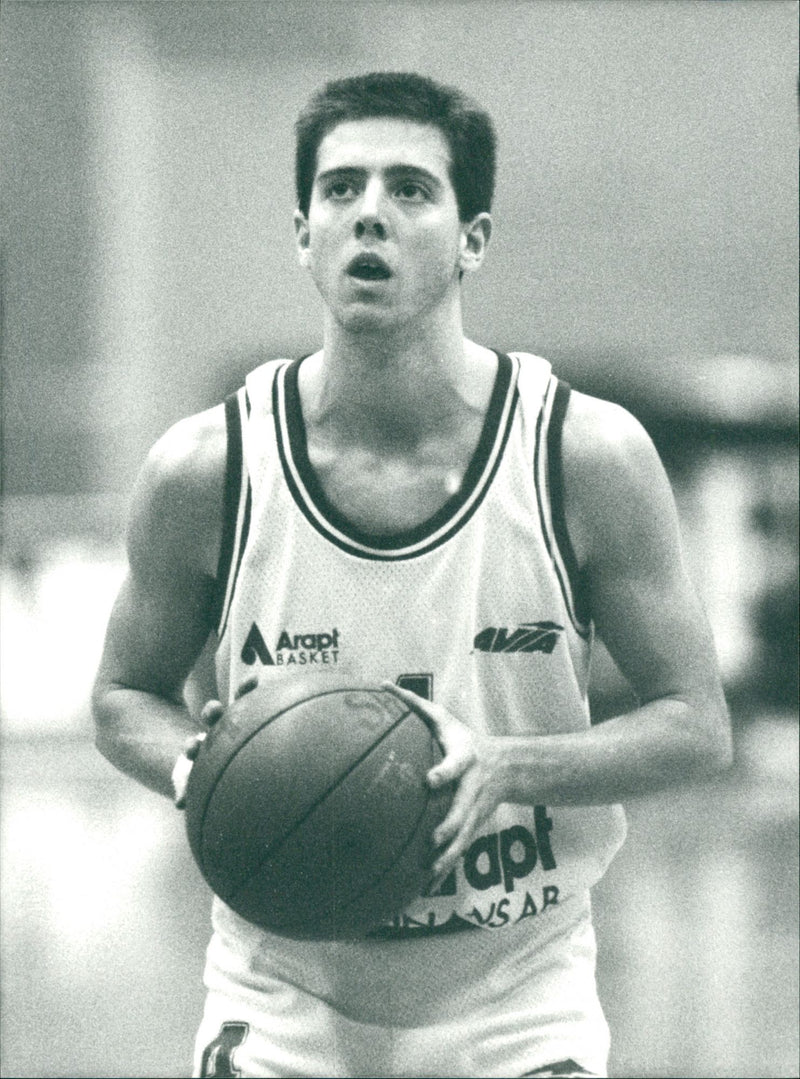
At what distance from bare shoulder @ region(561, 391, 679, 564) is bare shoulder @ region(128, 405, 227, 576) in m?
0.52

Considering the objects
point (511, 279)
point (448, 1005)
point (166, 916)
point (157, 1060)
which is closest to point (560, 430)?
point (448, 1005)

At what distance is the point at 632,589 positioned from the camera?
2549 millimetres

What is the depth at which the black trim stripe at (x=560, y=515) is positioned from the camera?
257cm

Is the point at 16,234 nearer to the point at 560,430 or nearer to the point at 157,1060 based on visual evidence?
the point at 157,1060

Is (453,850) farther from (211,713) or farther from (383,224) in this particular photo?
(383,224)

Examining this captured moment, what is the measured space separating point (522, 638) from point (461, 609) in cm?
10

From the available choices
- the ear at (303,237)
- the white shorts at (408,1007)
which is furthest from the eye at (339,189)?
→ the white shorts at (408,1007)

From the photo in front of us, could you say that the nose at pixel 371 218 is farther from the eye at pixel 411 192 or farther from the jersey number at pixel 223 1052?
the jersey number at pixel 223 1052

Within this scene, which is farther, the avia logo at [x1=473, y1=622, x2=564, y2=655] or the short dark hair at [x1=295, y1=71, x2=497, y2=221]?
the short dark hair at [x1=295, y1=71, x2=497, y2=221]

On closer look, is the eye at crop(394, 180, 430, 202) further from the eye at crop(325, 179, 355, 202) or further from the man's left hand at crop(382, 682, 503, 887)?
the man's left hand at crop(382, 682, 503, 887)

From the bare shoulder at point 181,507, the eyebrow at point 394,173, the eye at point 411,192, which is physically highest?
the eyebrow at point 394,173

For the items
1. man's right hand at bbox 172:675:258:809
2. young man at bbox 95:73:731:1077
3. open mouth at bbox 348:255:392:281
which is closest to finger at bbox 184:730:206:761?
man's right hand at bbox 172:675:258:809

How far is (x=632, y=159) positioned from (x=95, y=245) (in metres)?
3.89

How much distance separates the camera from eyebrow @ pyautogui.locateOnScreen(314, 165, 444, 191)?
2.62m
